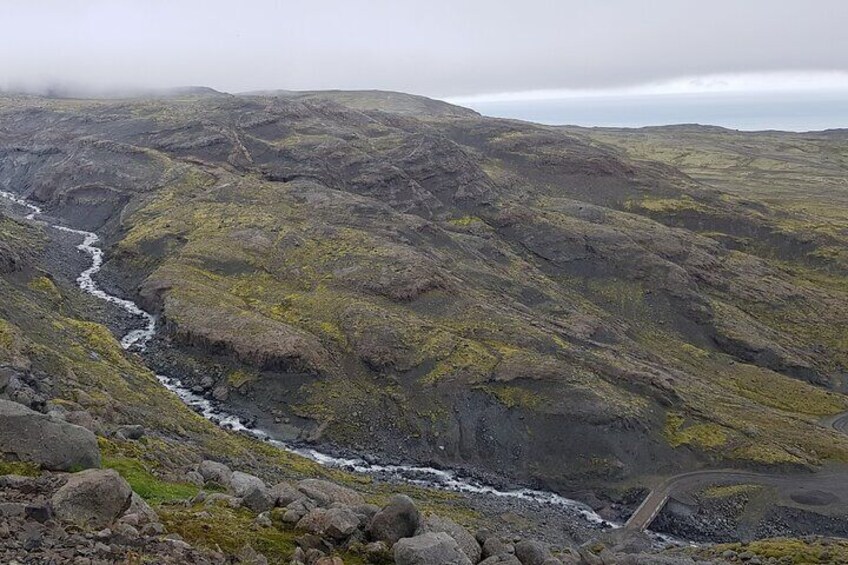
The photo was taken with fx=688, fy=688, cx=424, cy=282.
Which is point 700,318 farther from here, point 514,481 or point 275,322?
point 275,322

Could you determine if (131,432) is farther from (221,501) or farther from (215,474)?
(221,501)

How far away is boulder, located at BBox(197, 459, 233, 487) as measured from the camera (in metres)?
32.8

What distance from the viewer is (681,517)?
65.7m

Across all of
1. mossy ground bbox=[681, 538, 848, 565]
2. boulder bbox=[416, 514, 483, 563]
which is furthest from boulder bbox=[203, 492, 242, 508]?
mossy ground bbox=[681, 538, 848, 565]

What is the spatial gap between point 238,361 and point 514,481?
34.7 meters

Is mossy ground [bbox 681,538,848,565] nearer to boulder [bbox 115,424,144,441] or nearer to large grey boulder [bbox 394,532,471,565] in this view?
large grey boulder [bbox 394,532,471,565]

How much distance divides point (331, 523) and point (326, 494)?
7.32 metres

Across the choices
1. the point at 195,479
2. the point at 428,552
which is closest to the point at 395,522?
the point at 428,552

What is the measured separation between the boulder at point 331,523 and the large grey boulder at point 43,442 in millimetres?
8162

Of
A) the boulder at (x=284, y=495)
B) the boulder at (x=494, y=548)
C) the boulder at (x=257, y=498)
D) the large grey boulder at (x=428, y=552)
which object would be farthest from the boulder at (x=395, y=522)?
the boulder at (x=257, y=498)

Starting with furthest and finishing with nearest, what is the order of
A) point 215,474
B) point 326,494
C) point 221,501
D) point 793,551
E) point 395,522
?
point 793,551 → point 215,474 → point 326,494 → point 221,501 → point 395,522

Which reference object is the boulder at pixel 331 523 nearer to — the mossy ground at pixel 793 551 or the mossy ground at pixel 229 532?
the mossy ground at pixel 229 532

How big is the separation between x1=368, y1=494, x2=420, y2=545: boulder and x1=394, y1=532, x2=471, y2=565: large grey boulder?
112cm

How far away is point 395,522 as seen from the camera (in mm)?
25344
